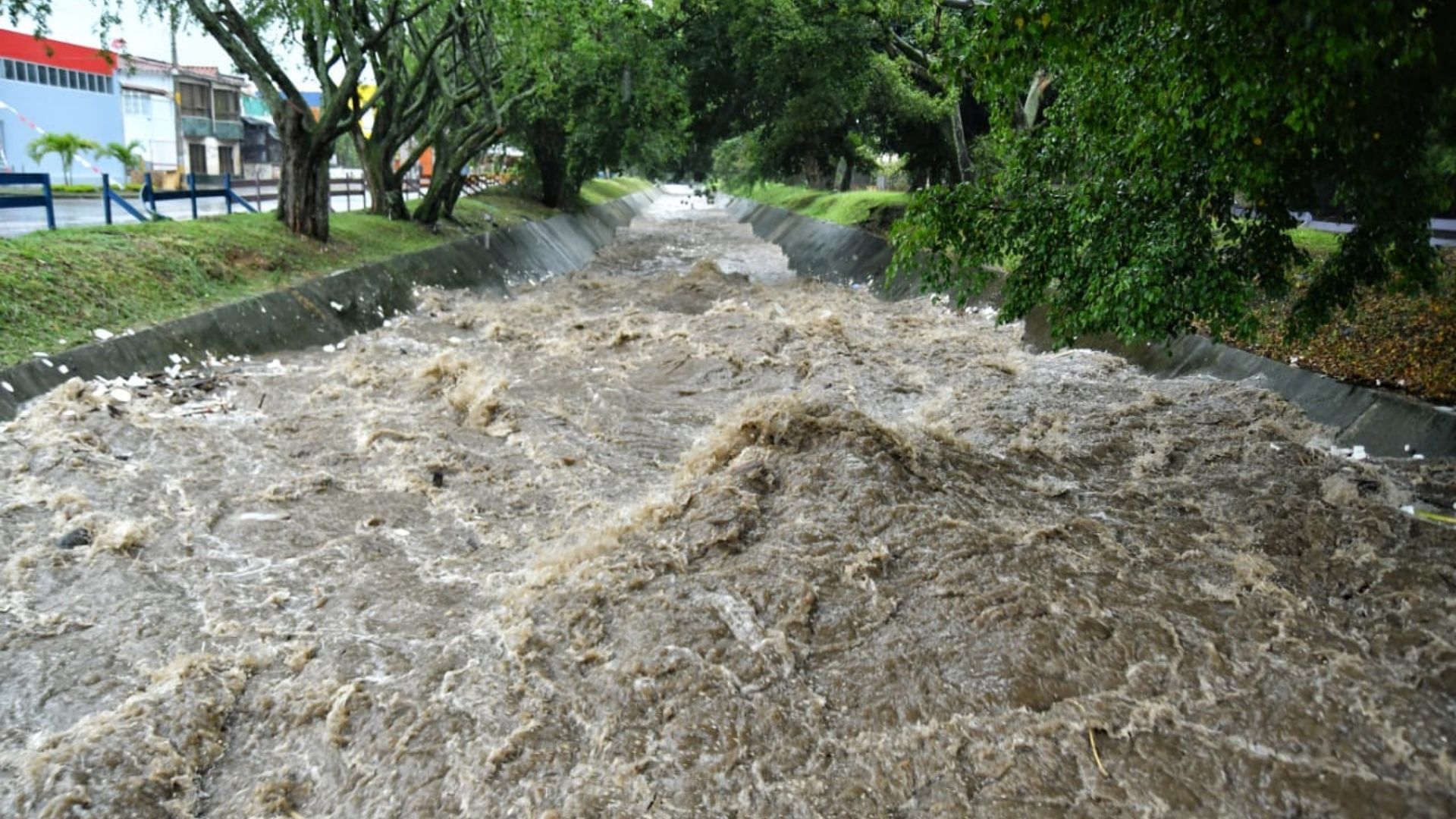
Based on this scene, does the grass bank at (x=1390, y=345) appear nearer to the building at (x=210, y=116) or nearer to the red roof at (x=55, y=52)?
the red roof at (x=55, y=52)

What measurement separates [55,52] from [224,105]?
75.8 feet

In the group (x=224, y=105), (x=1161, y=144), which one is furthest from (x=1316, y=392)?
(x=224, y=105)

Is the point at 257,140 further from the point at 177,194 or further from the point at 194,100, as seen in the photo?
the point at 177,194

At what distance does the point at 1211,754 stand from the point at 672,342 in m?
13.1

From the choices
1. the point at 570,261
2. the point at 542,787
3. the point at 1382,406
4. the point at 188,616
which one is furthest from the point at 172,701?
the point at 570,261

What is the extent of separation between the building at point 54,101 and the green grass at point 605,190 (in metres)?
19.9

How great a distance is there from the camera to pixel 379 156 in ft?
86.4

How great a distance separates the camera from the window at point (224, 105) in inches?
2069

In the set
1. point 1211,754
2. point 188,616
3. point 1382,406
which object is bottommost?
point 188,616

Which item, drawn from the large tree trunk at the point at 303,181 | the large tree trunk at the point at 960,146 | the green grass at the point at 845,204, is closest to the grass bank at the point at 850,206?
the green grass at the point at 845,204

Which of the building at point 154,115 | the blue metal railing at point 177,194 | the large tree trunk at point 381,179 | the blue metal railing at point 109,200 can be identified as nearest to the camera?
the blue metal railing at point 109,200

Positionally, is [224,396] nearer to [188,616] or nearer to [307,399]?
[307,399]

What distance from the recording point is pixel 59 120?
38.7 meters

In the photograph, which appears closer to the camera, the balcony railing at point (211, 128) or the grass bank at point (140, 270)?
→ the grass bank at point (140, 270)
